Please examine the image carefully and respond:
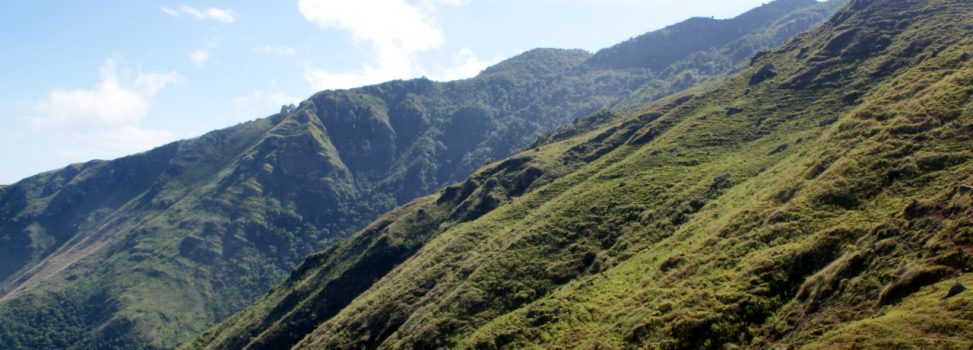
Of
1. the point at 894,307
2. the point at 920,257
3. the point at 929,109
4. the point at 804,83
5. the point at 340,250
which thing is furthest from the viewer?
the point at 340,250

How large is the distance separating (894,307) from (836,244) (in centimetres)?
1669

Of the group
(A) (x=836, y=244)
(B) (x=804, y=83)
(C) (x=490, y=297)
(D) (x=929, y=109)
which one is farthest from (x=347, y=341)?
(B) (x=804, y=83)

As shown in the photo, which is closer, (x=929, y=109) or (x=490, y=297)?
(x=929, y=109)

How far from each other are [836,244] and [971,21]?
114863 mm

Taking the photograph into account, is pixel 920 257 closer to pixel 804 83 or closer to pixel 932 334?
pixel 932 334

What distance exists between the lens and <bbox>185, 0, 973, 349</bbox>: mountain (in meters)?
53.9

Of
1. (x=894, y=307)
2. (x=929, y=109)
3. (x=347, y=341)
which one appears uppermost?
(x=929, y=109)

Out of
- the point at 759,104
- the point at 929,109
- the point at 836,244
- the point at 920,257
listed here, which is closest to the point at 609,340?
the point at 836,244

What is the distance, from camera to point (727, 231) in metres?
79.0

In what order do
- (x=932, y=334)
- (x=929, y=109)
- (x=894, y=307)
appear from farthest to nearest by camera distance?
(x=929, y=109) < (x=894, y=307) < (x=932, y=334)

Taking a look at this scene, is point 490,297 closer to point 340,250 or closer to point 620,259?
point 620,259

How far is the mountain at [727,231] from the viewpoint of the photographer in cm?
5391

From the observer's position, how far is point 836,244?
62.8 meters

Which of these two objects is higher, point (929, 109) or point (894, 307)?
point (929, 109)
